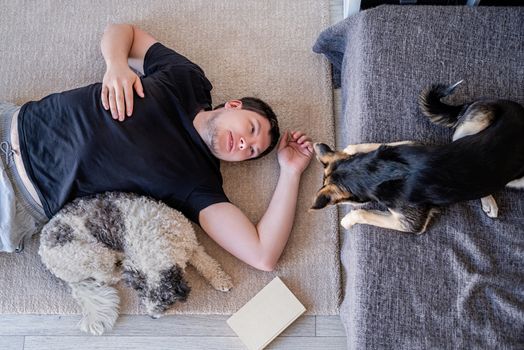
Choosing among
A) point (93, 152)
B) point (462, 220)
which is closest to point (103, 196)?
point (93, 152)

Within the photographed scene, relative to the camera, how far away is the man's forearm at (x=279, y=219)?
1.64m

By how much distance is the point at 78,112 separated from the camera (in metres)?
1.59

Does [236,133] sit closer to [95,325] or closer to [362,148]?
[362,148]

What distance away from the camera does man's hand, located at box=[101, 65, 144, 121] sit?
1.57 metres

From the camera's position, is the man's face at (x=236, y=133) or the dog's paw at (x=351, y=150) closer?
the dog's paw at (x=351, y=150)

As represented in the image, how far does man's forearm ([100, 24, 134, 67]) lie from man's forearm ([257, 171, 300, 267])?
0.65m

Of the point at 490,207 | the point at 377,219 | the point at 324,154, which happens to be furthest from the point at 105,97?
the point at 490,207

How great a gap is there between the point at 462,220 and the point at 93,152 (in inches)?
42.8

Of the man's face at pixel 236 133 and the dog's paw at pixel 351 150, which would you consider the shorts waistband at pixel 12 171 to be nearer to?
the man's face at pixel 236 133

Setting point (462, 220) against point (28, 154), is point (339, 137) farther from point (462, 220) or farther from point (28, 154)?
point (28, 154)

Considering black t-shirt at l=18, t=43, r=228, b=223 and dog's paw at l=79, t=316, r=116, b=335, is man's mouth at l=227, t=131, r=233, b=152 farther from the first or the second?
dog's paw at l=79, t=316, r=116, b=335

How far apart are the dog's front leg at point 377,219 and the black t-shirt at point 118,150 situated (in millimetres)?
415

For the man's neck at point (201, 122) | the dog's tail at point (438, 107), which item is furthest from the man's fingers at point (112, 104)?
the dog's tail at point (438, 107)

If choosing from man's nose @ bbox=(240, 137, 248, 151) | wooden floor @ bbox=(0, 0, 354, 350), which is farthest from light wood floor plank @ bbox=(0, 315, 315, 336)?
man's nose @ bbox=(240, 137, 248, 151)
